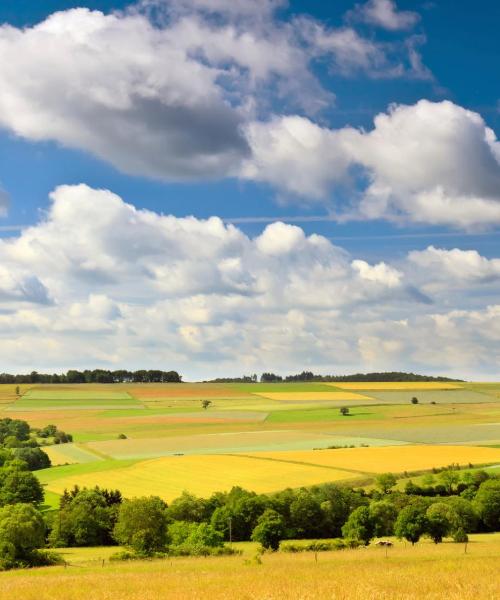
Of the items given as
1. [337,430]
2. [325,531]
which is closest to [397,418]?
[337,430]

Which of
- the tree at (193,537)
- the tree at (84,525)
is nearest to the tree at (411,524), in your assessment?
the tree at (193,537)

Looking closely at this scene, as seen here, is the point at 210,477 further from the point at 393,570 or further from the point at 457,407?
the point at 457,407

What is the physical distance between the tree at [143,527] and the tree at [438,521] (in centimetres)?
2482

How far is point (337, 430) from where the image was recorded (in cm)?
14275

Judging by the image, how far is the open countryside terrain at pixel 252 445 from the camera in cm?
8944

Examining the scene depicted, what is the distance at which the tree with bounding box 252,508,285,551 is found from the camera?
200ft

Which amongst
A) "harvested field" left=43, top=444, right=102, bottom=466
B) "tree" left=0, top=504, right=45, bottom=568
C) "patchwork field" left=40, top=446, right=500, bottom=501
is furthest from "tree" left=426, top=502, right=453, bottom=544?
"harvested field" left=43, top=444, right=102, bottom=466

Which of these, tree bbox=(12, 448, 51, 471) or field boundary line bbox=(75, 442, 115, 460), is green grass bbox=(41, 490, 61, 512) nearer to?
field boundary line bbox=(75, 442, 115, 460)

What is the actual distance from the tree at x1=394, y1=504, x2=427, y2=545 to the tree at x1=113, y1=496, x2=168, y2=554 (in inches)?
869

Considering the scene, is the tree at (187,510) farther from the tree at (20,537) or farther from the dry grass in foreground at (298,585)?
the dry grass in foreground at (298,585)

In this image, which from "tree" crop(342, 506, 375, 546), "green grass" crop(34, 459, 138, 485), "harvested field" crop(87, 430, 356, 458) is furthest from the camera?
"harvested field" crop(87, 430, 356, 458)

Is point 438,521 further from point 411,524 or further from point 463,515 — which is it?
point 463,515

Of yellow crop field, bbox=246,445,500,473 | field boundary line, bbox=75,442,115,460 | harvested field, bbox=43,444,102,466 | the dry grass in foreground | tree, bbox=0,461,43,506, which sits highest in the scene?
the dry grass in foreground

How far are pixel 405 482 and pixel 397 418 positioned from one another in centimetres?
8269
